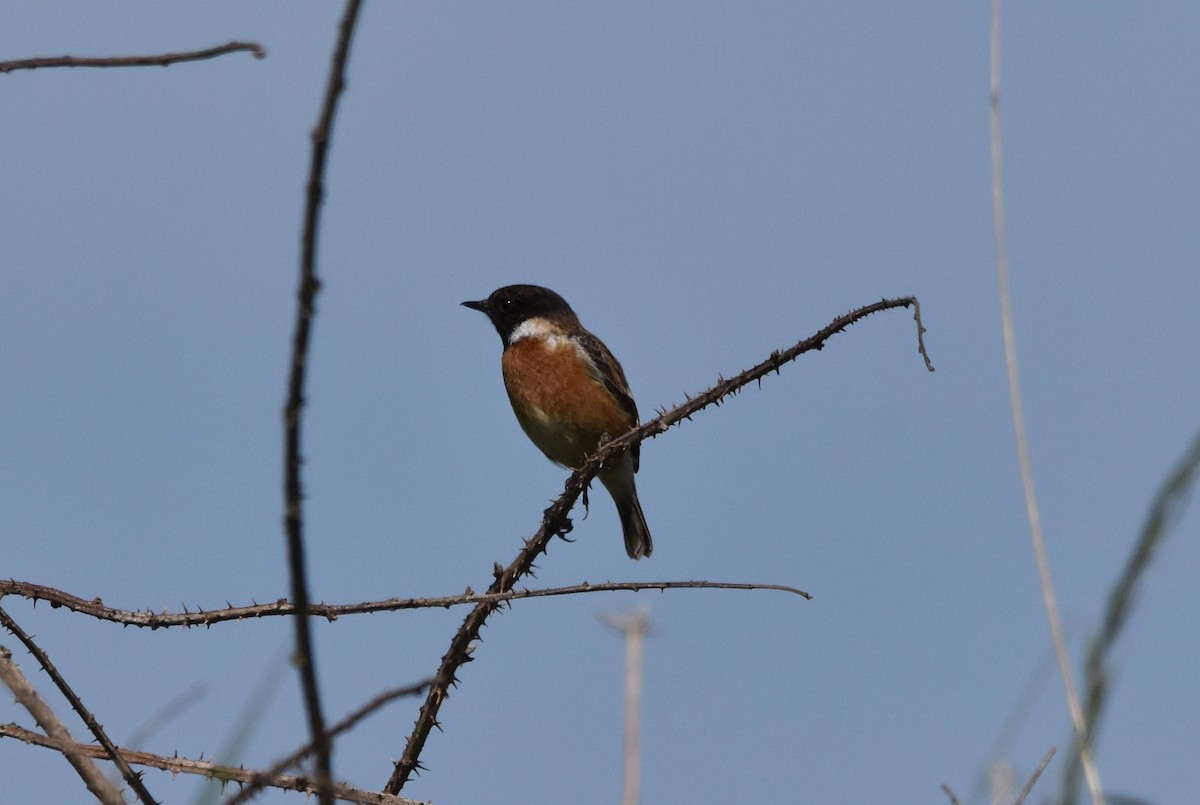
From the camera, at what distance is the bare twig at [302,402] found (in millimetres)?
1217

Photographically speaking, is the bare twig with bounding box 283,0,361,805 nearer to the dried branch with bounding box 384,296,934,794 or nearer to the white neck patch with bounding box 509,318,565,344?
the dried branch with bounding box 384,296,934,794

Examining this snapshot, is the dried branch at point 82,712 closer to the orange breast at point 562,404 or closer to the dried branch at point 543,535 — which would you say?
the dried branch at point 543,535

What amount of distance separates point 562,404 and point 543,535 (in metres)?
5.12

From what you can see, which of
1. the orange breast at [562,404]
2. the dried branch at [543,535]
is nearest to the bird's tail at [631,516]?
the orange breast at [562,404]

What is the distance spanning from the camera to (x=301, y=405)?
49.9 inches

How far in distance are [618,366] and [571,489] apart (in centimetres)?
463

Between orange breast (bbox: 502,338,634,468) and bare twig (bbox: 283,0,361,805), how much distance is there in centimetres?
777

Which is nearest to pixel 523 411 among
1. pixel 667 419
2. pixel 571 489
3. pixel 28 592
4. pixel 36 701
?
pixel 571 489

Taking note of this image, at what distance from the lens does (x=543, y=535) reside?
4.10m

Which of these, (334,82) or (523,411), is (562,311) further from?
(334,82)

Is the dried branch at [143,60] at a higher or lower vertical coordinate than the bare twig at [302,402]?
higher

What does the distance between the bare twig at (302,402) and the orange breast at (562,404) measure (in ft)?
25.5

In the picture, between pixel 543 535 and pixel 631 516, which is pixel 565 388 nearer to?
pixel 631 516

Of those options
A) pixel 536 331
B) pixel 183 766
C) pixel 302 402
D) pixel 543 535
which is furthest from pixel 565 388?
pixel 302 402
